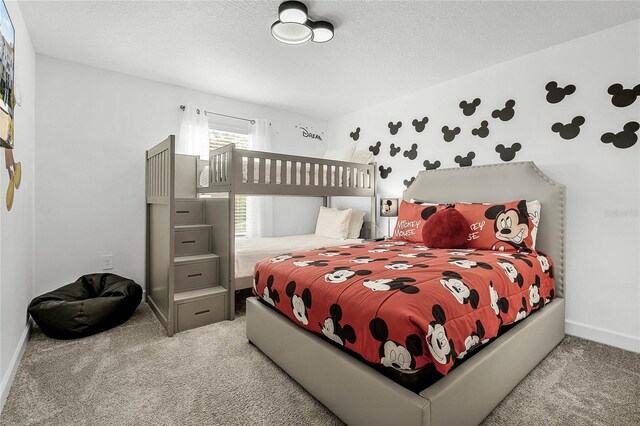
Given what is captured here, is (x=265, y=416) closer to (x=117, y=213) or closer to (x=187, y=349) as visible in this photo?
(x=187, y=349)

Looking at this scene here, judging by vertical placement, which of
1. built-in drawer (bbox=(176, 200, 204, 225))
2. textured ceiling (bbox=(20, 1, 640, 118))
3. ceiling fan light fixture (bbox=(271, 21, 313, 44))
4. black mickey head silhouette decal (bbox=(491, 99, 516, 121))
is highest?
textured ceiling (bbox=(20, 1, 640, 118))

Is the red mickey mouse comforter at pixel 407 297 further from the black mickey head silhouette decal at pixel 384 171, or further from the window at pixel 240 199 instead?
the window at pixel 240 199

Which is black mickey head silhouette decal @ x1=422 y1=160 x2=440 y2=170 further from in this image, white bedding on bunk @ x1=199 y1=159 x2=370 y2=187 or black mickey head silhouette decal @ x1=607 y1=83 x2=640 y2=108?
black mickey head silhouette decal @ x1=607 y1=83 x2=640 y2=108

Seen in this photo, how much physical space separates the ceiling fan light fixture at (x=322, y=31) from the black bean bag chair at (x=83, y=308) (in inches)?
102

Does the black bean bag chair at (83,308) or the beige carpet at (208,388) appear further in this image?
the black bean bag chair at (83,308)

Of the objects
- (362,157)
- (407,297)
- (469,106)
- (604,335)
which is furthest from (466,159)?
(407,297)

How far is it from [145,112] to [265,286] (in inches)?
98.4

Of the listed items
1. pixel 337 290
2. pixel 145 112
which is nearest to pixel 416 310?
pixel 337 290

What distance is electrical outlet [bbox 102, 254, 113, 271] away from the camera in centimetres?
307

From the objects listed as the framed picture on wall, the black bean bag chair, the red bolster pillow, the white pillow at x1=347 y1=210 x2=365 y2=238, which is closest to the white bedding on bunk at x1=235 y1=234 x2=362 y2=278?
the white pillow at x1=347 y1=210 x2=365 y2=238

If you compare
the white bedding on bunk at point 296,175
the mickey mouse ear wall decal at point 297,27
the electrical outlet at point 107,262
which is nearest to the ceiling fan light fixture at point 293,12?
the mickey mouse ear wall decal at point 297,27

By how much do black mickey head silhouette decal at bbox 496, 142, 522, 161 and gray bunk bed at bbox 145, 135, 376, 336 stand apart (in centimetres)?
171

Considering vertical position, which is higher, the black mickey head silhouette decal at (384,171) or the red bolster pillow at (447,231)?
the black mickey head silhouette decal at (384,171)

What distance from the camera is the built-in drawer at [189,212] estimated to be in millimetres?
2935
